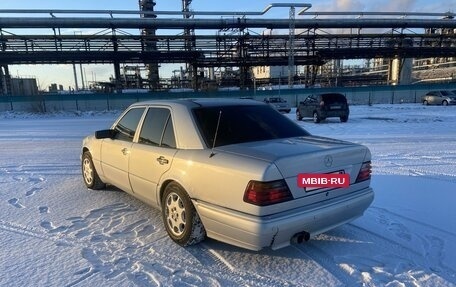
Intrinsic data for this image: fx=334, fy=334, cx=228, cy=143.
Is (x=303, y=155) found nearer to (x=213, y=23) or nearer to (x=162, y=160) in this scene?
(x=162, y=160)

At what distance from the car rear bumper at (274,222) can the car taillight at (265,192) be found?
0.14 meters

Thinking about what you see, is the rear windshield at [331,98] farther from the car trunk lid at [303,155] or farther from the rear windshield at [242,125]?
the car trunk lid at [303,155]

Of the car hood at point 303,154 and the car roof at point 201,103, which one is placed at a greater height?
the car roof at point 201,103

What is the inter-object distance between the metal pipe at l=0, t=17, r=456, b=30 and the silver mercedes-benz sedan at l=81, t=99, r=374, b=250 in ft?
104

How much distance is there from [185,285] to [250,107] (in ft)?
7.31

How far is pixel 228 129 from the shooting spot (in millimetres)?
3656

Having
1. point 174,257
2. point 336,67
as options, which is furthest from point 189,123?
point 336,67

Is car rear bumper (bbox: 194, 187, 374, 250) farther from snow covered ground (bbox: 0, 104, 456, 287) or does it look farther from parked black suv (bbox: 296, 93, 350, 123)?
parked black suv (bbox: 296, 93, 350, 123)

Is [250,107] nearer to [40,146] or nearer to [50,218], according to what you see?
[50,218]

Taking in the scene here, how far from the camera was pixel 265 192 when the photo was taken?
2.82 meters

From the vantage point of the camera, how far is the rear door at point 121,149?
14.7ft

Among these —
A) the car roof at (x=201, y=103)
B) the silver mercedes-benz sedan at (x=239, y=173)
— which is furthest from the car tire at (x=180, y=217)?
the car roof at (x=201, y=103)

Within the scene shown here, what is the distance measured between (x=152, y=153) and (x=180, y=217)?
840 millimetres

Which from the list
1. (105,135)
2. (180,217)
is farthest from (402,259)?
(105,135)
